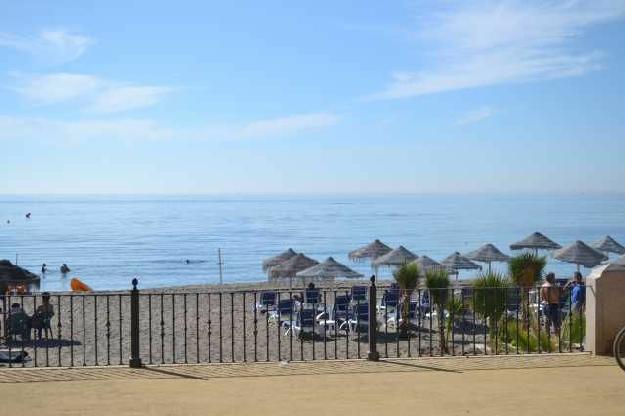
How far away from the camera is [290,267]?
84.3ft

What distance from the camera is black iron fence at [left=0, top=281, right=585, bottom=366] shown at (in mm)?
10484

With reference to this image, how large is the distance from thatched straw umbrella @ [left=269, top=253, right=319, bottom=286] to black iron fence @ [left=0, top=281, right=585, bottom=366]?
3089 millimetres

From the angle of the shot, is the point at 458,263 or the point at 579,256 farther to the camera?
the point at 458,263

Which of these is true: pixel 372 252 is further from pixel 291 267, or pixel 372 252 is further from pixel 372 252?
pixel 291 267

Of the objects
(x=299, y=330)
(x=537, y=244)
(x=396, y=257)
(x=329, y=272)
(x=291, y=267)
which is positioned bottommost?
(x=299, y=330)

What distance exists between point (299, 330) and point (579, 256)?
12.1 metres

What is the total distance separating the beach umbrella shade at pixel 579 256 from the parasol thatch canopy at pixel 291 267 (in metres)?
8.23

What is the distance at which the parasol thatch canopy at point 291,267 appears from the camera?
25.6 meters

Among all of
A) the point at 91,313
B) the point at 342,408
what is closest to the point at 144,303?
the point at 91,313

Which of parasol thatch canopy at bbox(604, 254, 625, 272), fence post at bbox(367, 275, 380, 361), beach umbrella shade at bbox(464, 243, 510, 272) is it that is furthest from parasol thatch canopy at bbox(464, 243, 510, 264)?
fence post at bbox(367, 275, 380, 361)

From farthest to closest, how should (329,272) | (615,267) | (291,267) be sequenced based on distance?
(291,267) → (329,272) → (615,267)

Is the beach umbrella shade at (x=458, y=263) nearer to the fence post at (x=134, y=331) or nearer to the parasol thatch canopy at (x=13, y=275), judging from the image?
the parasol thatch canopy at (x=13, y=275)

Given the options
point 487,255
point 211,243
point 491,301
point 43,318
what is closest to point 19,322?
point 43,318

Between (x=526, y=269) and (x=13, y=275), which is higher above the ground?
(x=526, y=269)
